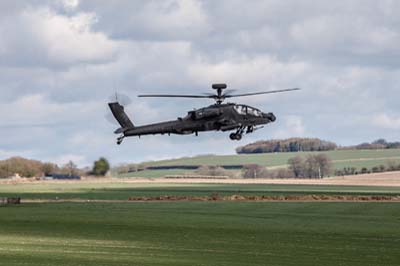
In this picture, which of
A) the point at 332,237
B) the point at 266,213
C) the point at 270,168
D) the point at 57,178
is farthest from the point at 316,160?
the point at 332,237

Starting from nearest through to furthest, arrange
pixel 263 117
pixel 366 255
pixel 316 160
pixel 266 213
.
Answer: pixel 366 255
pixel 263 117
pixel 266 213
pixel 316 160

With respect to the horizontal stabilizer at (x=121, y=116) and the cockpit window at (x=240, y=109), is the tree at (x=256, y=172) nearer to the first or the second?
the horizontal stabilizer at (x=121, y=116)

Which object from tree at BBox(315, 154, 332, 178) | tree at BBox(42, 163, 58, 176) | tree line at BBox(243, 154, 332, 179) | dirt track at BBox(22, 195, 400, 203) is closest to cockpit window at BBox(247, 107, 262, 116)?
dirt track at BBox(22, 195, 400, 203)

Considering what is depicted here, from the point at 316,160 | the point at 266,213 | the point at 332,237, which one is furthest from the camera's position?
the point at 316,160

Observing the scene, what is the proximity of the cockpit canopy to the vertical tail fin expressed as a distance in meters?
7.24

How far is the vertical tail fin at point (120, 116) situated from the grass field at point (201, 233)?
19.3 ft

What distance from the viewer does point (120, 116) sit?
243 ft

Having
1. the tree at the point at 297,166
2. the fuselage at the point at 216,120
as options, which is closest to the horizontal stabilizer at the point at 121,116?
the fuselage at the point at 216,120

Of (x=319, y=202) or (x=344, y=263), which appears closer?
(x=344, y=263)

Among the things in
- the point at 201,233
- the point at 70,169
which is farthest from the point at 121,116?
the point at 70,169

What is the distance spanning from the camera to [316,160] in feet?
643

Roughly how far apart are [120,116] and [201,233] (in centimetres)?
1727

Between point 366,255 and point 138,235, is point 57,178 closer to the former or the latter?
point 138,235

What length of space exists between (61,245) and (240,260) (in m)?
9.40
